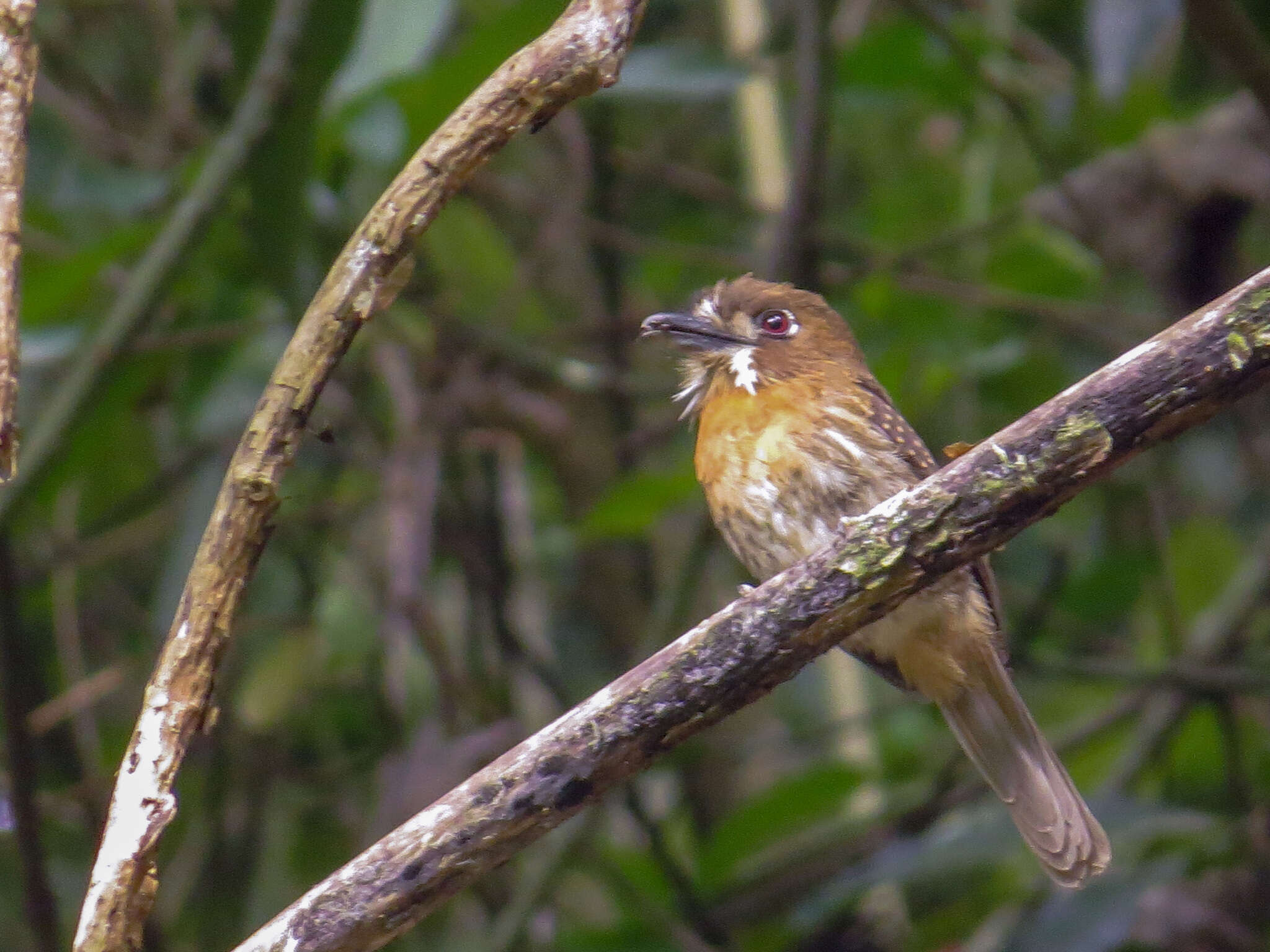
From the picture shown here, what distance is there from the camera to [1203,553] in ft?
13.2

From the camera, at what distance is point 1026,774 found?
282 centimetres

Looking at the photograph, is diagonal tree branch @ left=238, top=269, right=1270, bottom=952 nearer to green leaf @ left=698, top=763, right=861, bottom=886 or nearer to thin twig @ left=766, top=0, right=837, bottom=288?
thin twig @ left=766, top=0, right=837, bottom=288

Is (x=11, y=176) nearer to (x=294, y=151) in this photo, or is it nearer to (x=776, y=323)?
(x=294, y=151)

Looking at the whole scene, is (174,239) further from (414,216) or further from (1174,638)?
(1174,638)

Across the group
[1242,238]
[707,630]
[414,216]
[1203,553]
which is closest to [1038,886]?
[1203,553]

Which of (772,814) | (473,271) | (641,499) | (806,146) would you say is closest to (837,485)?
(641,499)

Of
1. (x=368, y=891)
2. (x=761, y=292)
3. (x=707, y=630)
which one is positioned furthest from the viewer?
(x=761, y=292)

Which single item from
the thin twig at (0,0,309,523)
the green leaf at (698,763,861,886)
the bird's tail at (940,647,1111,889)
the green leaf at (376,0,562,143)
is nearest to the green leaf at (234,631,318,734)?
the thin twig at (0,0,309,523)

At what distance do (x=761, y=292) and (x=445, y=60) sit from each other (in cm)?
86

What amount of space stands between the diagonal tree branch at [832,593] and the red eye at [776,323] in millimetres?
1227

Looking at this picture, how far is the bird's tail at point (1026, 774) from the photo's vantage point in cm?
268

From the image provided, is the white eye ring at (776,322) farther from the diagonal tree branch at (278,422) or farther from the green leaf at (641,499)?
the diagonal tree branch at (278,422)

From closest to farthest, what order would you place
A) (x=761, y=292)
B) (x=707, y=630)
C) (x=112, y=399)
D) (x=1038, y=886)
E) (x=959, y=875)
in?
(x=707, y=630) < (x=761, y=292) < (x=112, y=399) < (x=1038, y=886) < (x=959, y=875)

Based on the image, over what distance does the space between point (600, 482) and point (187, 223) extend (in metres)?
1.91
